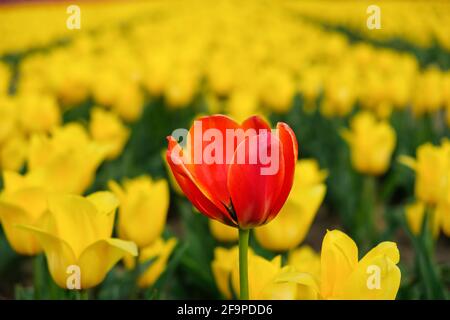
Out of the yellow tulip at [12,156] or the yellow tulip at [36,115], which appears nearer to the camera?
the yellow tulip at [12,156]

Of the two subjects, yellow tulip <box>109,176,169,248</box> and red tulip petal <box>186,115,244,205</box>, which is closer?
red tulip petal <box>186,115,244,205</box>

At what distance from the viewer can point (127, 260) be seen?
62.6 inches

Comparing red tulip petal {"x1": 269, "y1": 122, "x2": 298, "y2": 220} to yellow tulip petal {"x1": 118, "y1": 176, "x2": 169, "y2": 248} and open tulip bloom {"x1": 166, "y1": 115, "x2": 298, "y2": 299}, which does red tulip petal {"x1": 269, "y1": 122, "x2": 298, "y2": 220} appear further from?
yellow tulip petal {"x1": 118, "y1": 176, "x2": 169, "y2": 248}

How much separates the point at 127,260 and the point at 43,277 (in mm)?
220

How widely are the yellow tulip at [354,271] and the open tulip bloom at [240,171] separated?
0.10 meters

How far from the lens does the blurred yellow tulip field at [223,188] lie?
2.90 feet

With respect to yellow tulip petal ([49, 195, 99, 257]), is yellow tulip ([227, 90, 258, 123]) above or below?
above

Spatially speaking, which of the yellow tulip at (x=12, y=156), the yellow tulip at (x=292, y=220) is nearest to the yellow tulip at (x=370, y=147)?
the yellow tulip at (x=292, y=220)

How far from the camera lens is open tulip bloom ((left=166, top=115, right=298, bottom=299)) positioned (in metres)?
0.84

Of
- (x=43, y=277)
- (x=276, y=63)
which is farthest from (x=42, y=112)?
(x=276, y=63)

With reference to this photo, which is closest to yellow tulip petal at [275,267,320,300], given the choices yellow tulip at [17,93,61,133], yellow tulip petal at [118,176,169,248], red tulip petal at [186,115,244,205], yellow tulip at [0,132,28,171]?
red tulip petal at [186,115,244,205]

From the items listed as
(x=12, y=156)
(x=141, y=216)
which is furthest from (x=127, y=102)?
(x=141, y=216)

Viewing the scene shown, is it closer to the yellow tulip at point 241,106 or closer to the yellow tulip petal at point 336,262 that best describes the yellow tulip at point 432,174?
the yellow tulip petal at point 336,262
